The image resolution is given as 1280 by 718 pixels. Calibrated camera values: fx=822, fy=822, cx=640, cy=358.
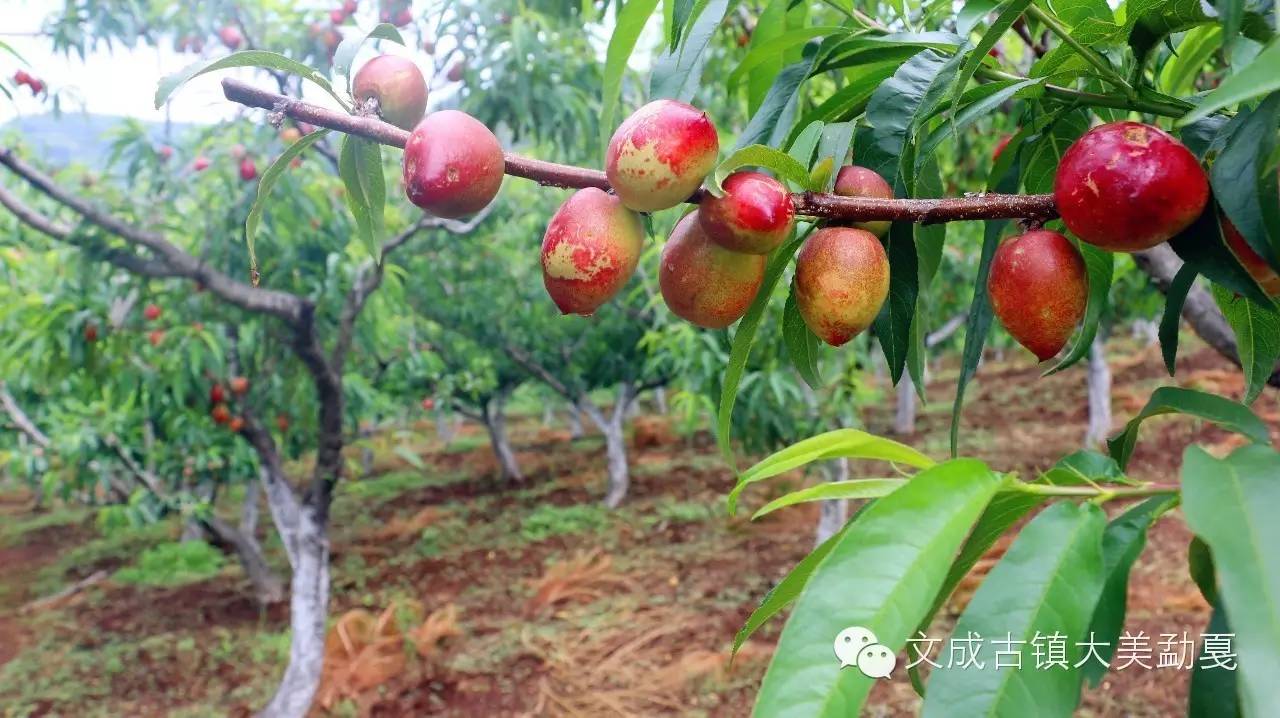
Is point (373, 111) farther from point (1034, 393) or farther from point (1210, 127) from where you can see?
point (1034, 393)

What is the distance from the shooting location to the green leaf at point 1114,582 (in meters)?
0.44

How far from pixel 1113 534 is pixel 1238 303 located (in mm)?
308

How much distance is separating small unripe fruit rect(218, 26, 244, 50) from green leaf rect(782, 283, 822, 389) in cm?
418

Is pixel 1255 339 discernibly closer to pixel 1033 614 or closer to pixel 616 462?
pixel 1033 614

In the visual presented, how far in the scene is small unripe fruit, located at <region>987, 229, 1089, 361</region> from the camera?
0.58 meters

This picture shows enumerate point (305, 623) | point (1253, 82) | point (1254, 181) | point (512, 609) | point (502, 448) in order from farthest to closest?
point (502, 448) < point (512, 609) < point (305, 623) < point (1254, 181) < point (1253, 82)

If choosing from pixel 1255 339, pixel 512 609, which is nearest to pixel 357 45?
pixel 1255 339

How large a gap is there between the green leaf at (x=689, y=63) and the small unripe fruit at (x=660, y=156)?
19 centimetres

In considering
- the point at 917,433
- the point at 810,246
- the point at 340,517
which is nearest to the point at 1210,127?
the point at 810,246

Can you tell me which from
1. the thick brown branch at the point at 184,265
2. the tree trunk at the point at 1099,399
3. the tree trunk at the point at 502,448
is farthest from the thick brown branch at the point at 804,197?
the tree trunk at the point at 502,448

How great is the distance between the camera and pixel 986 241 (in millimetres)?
743

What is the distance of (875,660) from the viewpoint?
0.39 m

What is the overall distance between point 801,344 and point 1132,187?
310 millimetres

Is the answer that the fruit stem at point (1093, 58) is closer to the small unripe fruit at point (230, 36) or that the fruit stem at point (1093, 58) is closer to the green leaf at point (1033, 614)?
A: the green leaf at point (1033, 614)
